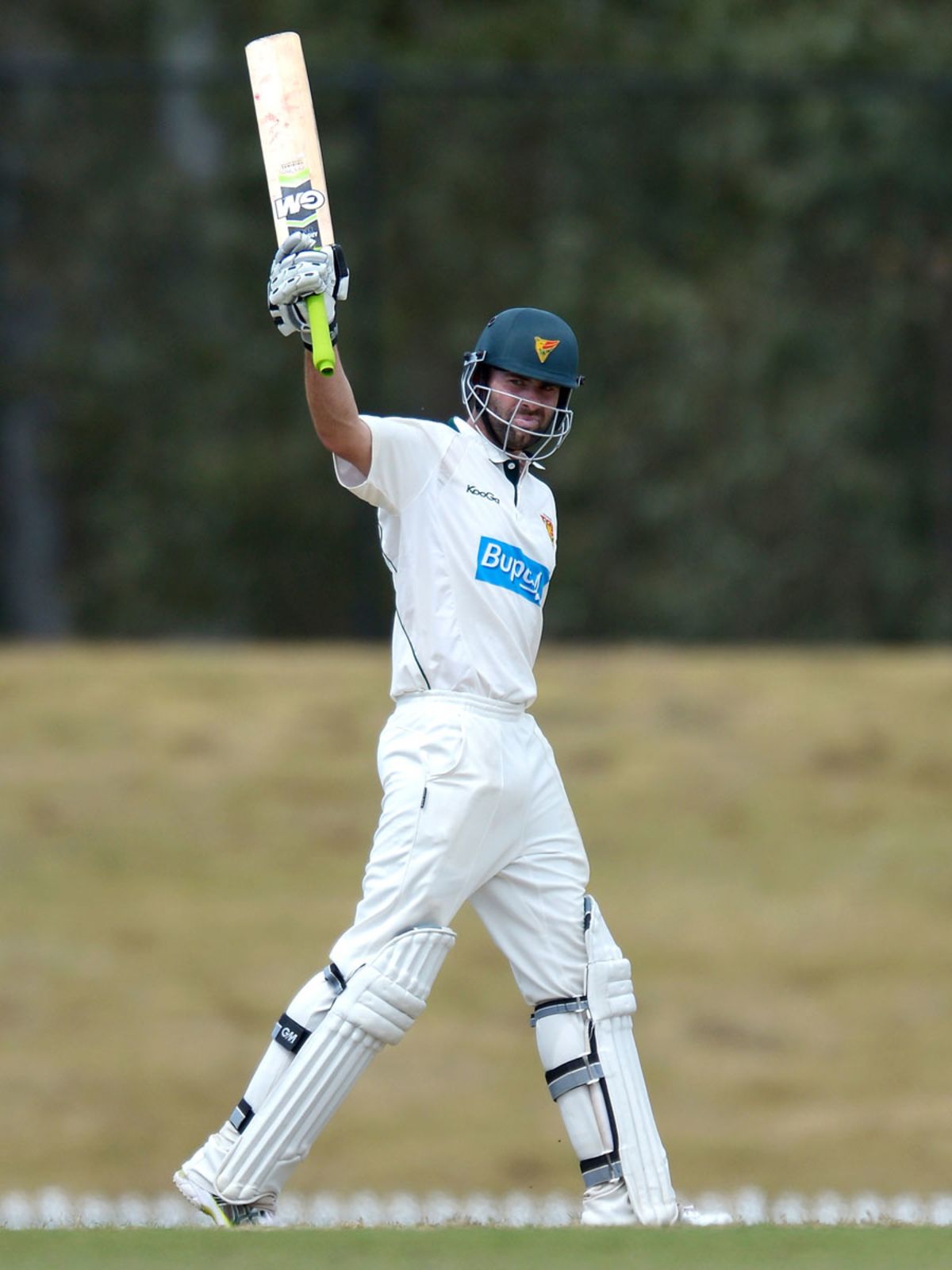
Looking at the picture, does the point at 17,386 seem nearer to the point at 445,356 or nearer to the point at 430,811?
the point at 445,356

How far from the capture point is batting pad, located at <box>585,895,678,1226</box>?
4914 mm

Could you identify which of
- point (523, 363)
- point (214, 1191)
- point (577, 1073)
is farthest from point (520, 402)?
point (214, 1191)

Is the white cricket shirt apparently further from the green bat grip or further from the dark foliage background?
the dark foliage background

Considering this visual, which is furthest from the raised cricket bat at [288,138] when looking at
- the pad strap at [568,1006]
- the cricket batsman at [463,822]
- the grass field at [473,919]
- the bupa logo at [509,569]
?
the grass field at [473,919]

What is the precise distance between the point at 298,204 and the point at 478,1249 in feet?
7.01

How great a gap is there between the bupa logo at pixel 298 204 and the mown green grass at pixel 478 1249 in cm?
203

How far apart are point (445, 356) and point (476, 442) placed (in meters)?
6.21

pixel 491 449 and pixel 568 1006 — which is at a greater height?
pixel 491 449

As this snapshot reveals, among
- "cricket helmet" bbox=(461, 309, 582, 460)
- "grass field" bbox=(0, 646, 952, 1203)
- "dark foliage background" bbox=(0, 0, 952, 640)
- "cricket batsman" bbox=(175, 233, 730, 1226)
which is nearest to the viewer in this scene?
"cricket batsman" bbox=(175, 233, 730, 1226)

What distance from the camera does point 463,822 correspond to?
484 cm

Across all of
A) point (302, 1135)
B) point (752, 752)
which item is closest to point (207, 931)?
point (752, 752)

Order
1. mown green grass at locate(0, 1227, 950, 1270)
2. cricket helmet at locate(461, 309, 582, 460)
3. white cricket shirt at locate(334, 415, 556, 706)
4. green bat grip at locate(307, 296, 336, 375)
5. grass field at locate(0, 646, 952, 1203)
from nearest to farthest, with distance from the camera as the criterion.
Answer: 1. mown green grass at locate(0, 1227, 950, 1270)
2. green bat grip at locate(307, 296, 336, 375)
3. white cricket shirt at locate(334, 415, 556, 706)
4. cricket helmet at locate(461, 309, 582, 460)
5. grass field at locate(0, 646, 952, 1203)

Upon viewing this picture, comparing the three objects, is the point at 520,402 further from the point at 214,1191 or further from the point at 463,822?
the point at 214,1191

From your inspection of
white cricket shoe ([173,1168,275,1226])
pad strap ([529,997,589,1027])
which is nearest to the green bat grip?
pad strap ([529,997,589,1027])
